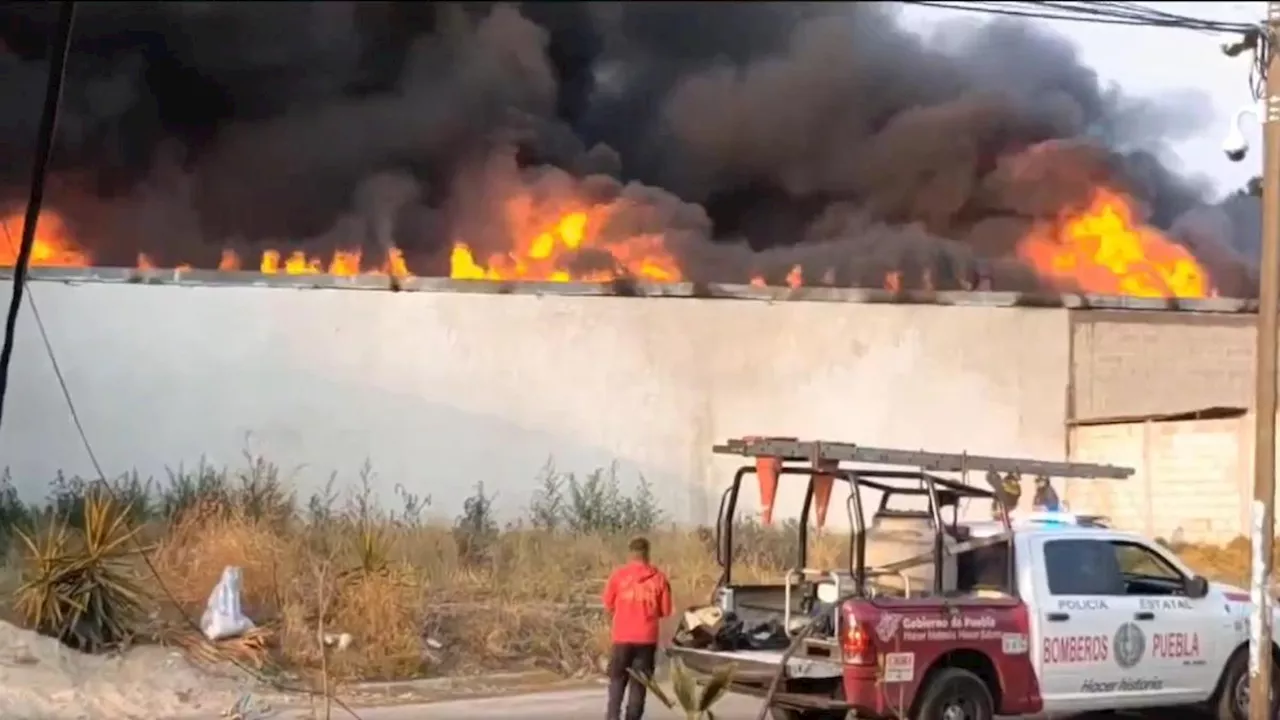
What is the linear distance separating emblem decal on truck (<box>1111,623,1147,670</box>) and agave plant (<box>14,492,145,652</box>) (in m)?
7.03

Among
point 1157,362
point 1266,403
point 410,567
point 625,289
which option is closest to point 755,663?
point 1266,403

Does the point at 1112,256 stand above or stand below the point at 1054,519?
above

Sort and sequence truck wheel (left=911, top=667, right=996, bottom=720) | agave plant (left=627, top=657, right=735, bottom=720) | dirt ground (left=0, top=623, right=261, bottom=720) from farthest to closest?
dirt ground (left=0, top=623, right=261, bottom=720) → truck wheel (left=911, top=667, right=996, bottom=720) → agave plant (left=627, top=657, right=735, bottom=720)

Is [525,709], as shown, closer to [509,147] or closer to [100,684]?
[100,684]

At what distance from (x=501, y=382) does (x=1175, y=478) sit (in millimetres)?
8431

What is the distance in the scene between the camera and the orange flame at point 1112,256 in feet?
78.1

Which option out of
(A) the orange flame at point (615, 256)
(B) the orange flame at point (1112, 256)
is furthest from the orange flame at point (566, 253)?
(B) the orange flame at point (1112, 256)

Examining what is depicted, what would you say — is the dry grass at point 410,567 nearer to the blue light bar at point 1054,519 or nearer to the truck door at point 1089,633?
the blue light bar at point 1054,519

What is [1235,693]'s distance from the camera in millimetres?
10203

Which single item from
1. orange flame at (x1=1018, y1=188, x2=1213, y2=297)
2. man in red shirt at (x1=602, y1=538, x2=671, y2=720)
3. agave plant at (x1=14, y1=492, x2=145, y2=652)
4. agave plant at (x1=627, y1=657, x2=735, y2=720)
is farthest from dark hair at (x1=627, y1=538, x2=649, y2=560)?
orange flame at (x1=1018, y1=188, x2=1213, y2=297)

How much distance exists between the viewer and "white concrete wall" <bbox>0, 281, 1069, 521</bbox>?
17672 mm

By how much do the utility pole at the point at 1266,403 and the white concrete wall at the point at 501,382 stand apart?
960 cm

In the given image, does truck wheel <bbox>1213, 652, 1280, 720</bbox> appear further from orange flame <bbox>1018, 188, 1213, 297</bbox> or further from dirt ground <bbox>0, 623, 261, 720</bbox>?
orange flame <bbox>1018, 188, 1213, 297</bbox>

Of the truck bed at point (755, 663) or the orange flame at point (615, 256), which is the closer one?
the truck bed at point (755, 663)
